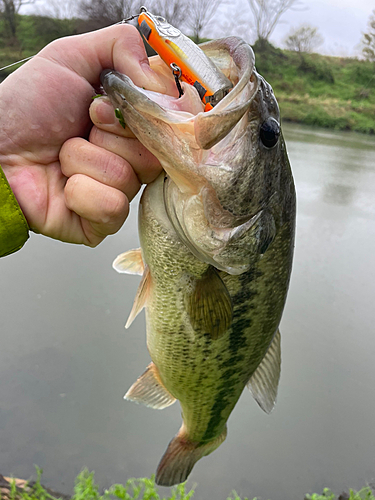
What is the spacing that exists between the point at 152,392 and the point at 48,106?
0.94 m

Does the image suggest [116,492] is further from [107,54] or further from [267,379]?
[107,54]

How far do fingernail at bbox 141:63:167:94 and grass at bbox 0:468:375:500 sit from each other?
1468mm

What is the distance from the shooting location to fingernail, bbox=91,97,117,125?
686 millimetres

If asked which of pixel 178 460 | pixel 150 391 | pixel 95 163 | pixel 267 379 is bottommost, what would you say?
pixel 178 460

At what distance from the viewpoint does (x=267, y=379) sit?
1.12 meters

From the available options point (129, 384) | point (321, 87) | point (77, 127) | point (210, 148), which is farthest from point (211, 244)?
point (321, 87)

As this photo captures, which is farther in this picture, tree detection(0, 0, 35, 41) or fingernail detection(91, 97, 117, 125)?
tree detection(0, 0, 35, 41)

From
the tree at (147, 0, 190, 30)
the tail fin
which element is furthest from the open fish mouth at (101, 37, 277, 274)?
the tree at (147, 0, 190, 30)

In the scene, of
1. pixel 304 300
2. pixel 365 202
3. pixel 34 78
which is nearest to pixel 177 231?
pixel 34 78

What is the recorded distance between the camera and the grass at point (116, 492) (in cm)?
139

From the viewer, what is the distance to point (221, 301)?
877 mm

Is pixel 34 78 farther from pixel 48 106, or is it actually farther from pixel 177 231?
pixel 177 231

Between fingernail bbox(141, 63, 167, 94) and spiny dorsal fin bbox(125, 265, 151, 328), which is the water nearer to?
spiny dorsal fin bbox(125, 265, 151, 328)

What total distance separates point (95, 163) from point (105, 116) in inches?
3.9
